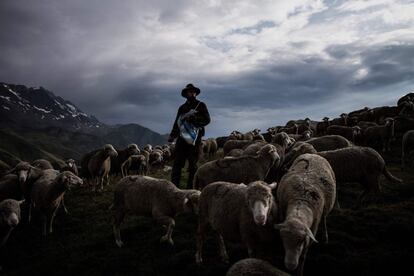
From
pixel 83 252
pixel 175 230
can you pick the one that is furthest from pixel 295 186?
pixel 83 252

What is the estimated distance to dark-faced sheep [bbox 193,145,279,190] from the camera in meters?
11.9

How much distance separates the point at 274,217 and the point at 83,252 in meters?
6.12

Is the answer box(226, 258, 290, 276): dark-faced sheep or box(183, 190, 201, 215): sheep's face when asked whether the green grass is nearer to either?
box(183, 190, 201, 215): sheep's face

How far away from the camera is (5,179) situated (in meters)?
14.7

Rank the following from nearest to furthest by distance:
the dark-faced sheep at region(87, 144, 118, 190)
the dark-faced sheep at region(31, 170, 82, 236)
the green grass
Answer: the green grass < the dark-faced sheep at region(31, 170, 82, 236) < the dark-faced sheep at region(87, 144, 118, 190)

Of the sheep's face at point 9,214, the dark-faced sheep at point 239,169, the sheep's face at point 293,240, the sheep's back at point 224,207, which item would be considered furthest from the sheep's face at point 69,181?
the sheep's face at point 293,240

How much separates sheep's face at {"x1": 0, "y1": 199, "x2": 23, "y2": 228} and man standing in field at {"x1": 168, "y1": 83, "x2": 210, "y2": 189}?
17.6ft

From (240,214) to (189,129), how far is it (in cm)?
615

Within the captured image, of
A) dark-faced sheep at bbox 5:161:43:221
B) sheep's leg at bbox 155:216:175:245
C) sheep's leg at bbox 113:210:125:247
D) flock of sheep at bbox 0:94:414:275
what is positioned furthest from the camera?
dark-faced sheep at bbox 5:161:43:221

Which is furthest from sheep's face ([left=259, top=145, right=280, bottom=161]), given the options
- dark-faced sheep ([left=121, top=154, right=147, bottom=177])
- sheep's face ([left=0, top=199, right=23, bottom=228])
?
dark-faced sheep ([left=121, top=154, right=147, bottom=177])

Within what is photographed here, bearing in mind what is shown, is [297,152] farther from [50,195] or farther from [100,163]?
[100,163]

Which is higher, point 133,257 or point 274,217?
point 274,217

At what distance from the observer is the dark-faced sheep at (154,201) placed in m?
9.71

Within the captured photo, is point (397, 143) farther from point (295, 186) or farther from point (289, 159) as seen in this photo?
point (295, 186)
